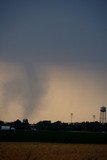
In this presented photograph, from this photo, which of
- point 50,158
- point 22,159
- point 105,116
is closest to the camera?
point 22,159

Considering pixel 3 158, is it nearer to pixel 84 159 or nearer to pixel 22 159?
pixel 22 159

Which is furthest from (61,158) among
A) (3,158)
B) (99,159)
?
(3,158)

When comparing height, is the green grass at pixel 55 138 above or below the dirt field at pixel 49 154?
above

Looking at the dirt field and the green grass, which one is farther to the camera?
the green grass

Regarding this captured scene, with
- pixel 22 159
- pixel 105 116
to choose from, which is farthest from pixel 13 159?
pixel 105 116

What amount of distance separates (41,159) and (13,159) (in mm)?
2599

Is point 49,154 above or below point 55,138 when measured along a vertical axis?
below

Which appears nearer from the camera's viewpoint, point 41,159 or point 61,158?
point 41,159

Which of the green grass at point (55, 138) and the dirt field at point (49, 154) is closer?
the dirt field at point (49, 154)

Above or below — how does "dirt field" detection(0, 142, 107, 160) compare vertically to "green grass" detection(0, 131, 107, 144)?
below

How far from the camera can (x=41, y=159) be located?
90.5ft

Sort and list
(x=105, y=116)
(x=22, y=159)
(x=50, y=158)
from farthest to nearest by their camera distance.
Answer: (x=105, y=116), (x=50, y=158), (x=22, y=159)

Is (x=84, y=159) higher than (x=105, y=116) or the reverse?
the reverse

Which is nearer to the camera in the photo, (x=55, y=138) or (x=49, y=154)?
(x=49, y=154)
